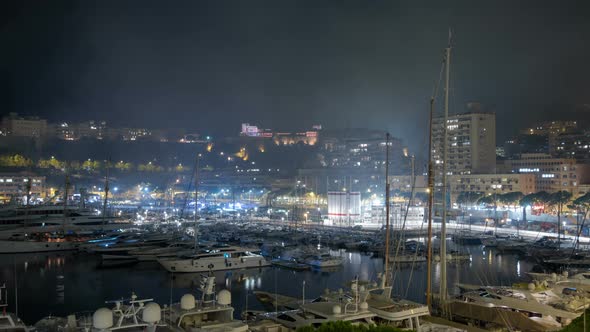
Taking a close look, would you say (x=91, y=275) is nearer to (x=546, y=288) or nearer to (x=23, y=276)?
(x=23, y=276)

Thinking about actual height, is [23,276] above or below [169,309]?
below

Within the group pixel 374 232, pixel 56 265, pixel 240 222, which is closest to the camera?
pixel 56 265

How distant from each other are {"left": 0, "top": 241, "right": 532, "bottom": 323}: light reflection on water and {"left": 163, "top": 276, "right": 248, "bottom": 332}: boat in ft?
24.6

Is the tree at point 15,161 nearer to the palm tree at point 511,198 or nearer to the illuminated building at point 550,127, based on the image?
the palm tree at point 511,198

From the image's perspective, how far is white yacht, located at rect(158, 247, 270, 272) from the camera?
21.7 metres

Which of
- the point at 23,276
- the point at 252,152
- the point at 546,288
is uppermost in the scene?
the point at 252,152

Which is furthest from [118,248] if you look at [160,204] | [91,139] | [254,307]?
[91,139]

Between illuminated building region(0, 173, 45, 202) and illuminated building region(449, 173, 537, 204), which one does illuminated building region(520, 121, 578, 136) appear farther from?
illuminated building region(0, 173, 45, 202)

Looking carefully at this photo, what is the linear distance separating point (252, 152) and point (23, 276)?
85123 mm

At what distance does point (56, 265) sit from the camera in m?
23.7

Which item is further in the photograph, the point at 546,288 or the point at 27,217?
the point at 27,217

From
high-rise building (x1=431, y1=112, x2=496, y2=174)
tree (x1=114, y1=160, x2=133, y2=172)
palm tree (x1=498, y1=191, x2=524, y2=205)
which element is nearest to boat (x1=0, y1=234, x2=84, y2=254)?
palm tree (x1=498, y1=191, x2=524, y2=205)

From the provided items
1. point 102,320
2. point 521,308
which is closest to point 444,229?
point 521,308

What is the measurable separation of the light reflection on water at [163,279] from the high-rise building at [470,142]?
108 ft
